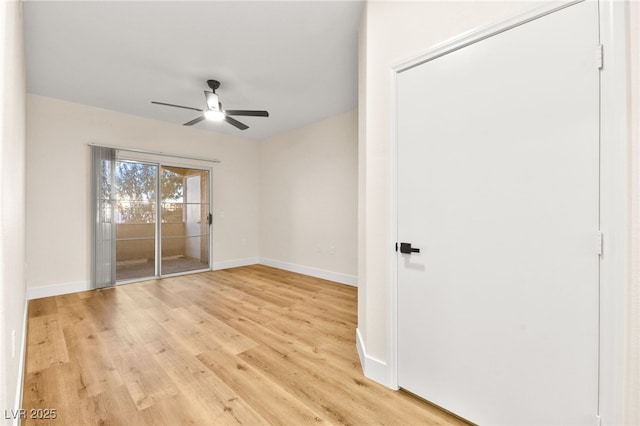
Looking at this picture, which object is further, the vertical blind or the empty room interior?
the vertical blind

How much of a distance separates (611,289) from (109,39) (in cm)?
406

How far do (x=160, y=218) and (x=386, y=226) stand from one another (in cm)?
445

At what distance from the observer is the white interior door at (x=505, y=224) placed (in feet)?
3.94

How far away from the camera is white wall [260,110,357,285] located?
445 cm

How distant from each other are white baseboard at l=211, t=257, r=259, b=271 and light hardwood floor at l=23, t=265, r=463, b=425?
70.0 inches

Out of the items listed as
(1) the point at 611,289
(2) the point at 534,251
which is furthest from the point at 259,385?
(1) the point at 611,289

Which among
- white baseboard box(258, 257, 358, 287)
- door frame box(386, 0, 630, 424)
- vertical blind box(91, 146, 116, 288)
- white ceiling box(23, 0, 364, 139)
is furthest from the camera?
white baseboard box(258, 257, 358, 287)

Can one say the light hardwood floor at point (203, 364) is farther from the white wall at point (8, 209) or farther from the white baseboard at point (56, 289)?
the white wall at point (8, 209)

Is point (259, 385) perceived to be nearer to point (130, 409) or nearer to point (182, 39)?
point (130, 409)

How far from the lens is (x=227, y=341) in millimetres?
2455

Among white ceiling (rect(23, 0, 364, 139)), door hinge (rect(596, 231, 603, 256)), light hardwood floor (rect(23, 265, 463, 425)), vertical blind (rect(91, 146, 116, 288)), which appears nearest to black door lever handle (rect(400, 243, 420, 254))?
door hinge (rect(596, 231, 603, 256))

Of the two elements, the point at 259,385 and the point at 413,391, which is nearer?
the point at 413,391

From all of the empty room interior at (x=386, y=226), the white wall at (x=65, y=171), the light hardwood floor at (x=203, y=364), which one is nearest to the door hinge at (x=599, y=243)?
the empty room interior at (x=386, y=226)

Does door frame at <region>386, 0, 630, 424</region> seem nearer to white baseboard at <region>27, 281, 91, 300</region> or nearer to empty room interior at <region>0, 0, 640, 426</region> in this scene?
empty room interior at <region>0, 0, 640, 426</region>
